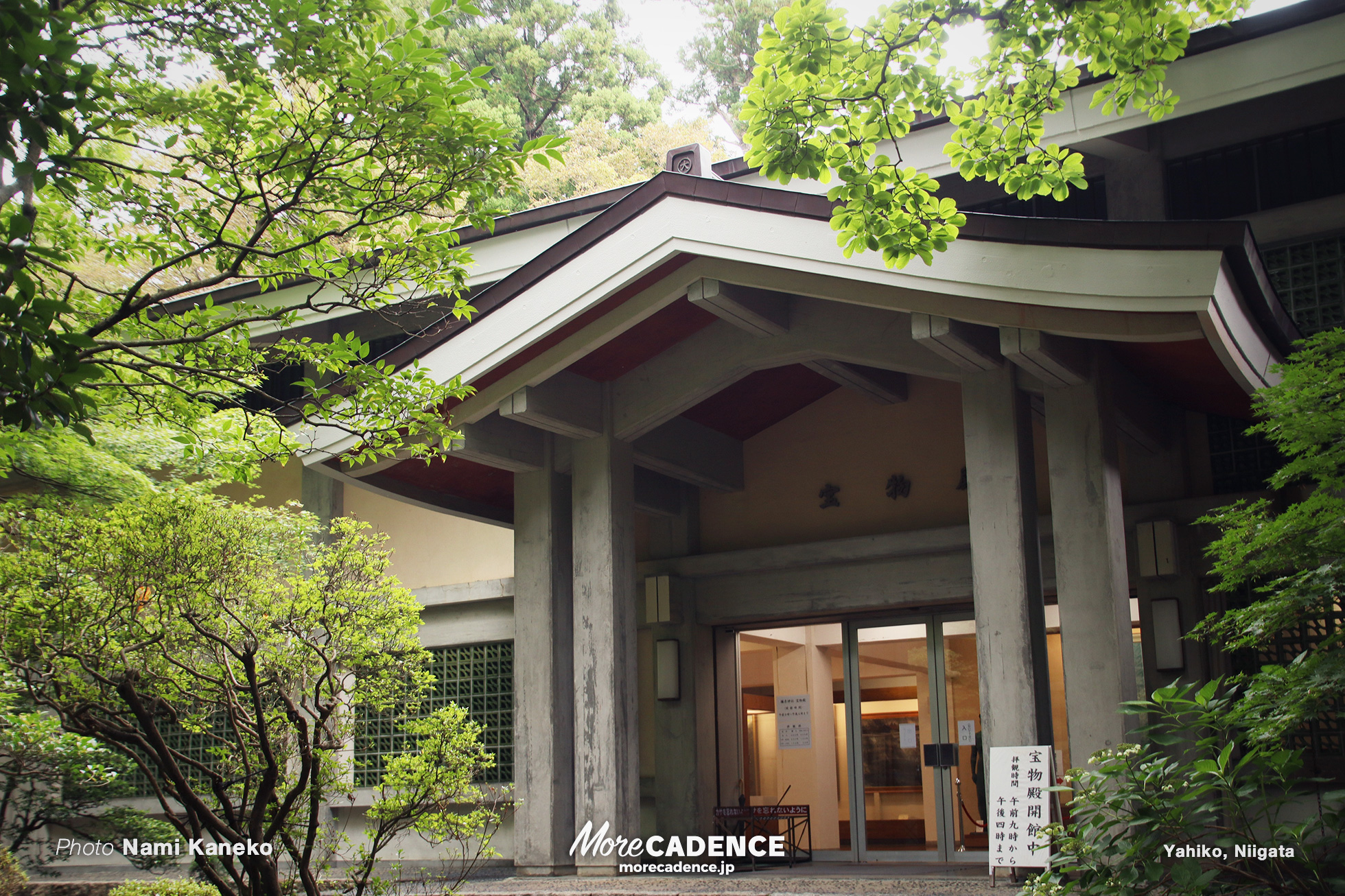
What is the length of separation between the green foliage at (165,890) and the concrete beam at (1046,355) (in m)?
6.43

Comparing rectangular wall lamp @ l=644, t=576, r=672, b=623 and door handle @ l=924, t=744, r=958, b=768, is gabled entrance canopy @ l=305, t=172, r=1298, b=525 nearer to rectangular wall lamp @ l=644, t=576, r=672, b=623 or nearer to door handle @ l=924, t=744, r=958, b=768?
rectangular wall lamp @ l=644, t=576, r=672, b=623

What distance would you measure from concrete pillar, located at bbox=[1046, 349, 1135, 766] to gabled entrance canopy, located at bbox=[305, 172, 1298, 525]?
0.29 m

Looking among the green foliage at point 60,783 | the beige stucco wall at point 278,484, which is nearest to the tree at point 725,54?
the beige stucco wall at point 278,484

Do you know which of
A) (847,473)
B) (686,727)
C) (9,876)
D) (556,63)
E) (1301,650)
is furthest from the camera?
(556,63)

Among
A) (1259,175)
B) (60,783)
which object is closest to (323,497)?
(60,783)

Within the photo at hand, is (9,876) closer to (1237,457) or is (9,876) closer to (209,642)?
(209,642)

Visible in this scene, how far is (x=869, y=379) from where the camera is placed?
9.08m

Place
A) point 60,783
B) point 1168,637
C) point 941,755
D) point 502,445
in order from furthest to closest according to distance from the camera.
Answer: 1. point 60,783
2. point 941,755
3. point 502,445
4. point 1168,637

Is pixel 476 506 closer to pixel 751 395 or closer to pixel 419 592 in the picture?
pixel 419 592

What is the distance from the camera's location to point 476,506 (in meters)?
10.4

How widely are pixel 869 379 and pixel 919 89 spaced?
3405mm

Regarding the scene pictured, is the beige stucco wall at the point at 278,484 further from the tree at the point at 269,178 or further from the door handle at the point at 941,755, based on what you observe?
the door handle at the point at 941,755

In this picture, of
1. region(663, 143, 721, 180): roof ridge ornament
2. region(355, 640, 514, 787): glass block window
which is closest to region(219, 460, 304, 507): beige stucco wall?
region(355, 640, 514, 787): glass block window

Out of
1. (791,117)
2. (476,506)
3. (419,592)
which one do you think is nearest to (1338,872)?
(791,117)
